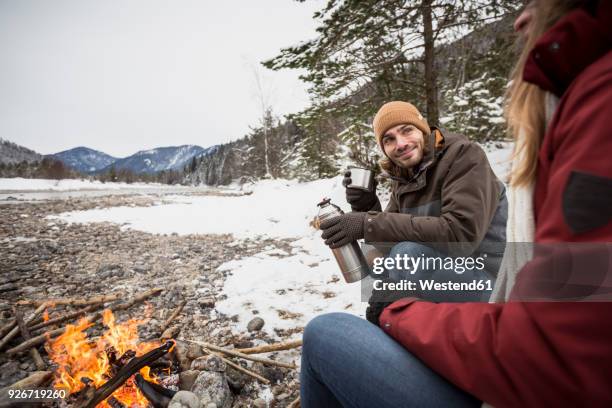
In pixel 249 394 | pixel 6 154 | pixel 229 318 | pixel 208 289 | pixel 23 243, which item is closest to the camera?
pixel 249 394

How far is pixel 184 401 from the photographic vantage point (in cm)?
203

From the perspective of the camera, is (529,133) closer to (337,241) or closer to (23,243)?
(337,241)

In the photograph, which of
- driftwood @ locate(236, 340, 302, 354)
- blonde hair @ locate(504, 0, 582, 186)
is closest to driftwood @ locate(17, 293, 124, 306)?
driftwood @ locate(236, 340, 302, 354)

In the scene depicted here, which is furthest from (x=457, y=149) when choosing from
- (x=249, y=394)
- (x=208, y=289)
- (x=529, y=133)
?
(x=208, y=289)

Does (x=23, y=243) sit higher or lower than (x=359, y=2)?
lower

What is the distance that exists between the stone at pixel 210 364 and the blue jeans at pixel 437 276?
5.13 feet

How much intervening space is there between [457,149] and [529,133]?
137 centimetres

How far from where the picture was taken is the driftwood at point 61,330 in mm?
2715

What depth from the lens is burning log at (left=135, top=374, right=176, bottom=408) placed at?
2096 mm

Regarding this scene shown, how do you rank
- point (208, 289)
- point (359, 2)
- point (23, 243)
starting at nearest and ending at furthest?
point (208, 289) < point (359, 2) < point (23, 243)

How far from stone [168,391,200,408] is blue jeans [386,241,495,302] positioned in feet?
5.39

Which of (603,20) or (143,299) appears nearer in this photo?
(603,20)

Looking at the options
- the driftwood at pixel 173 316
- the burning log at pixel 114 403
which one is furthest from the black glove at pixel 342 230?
the driftwood at pixel 173 316

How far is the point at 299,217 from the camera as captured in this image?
962 cm
